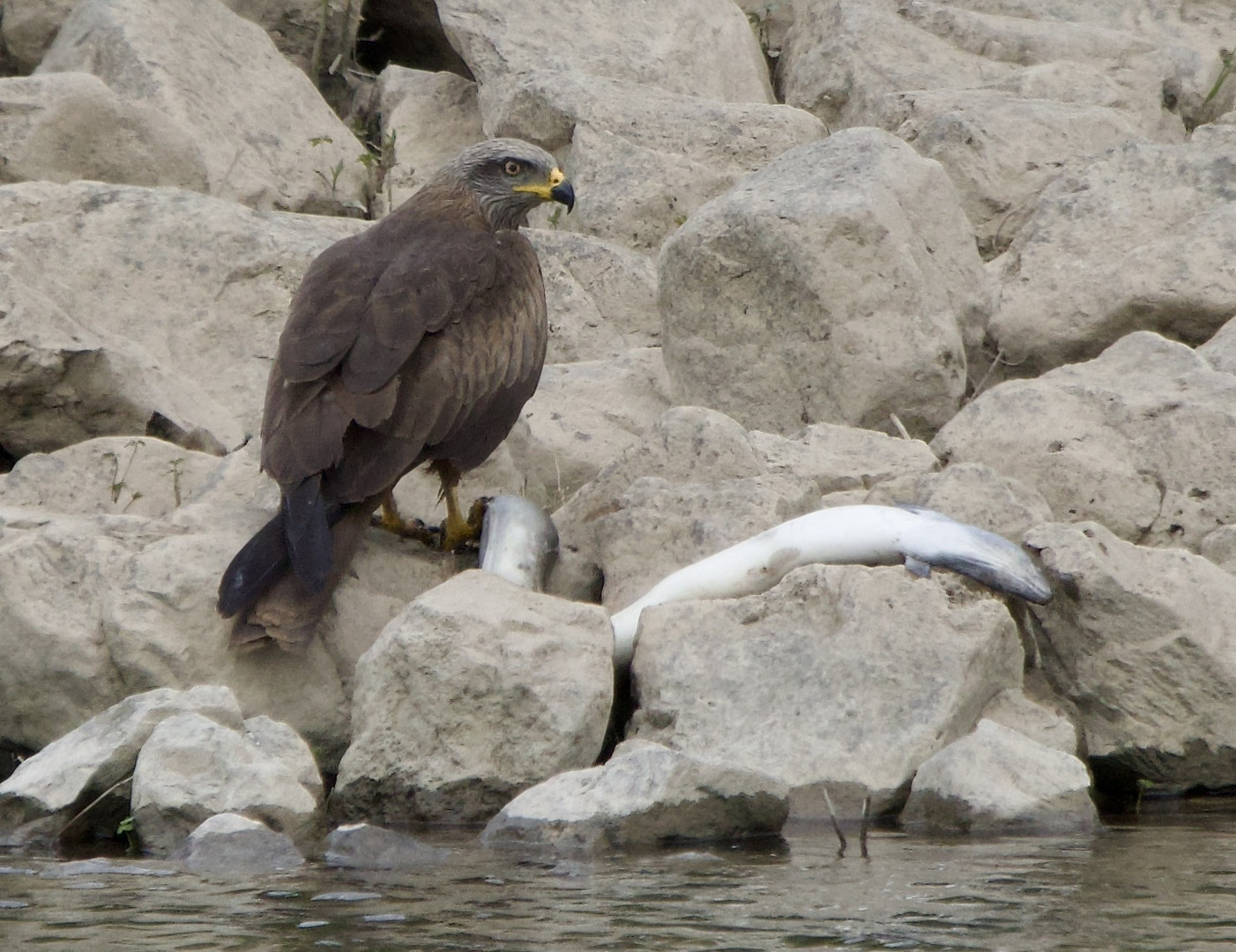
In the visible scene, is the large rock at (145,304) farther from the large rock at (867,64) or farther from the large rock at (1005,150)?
the large rock at (867,64)

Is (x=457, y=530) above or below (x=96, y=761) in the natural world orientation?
above

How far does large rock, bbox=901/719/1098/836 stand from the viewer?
225 inches

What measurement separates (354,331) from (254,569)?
1.00 m

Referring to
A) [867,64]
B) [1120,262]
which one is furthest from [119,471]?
[867,64]

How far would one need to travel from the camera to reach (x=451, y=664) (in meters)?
5.98

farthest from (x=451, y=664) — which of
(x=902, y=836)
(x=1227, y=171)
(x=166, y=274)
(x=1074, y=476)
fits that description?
(x=1227, y=171)

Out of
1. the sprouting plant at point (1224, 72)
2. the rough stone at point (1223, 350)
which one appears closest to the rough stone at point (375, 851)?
the rough stone at point (1223, 350)

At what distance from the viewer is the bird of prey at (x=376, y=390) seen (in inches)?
256

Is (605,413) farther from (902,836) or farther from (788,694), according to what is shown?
(902,836)

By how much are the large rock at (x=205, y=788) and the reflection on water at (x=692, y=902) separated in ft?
0.64

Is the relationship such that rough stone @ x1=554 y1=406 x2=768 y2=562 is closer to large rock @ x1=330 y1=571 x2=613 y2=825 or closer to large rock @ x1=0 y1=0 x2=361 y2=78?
large rock @ x1=330 y1=571 x2=613 y2=825

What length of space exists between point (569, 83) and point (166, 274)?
2.60m

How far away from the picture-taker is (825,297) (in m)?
8.21

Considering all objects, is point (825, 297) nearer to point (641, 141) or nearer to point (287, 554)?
point (641, 141)
